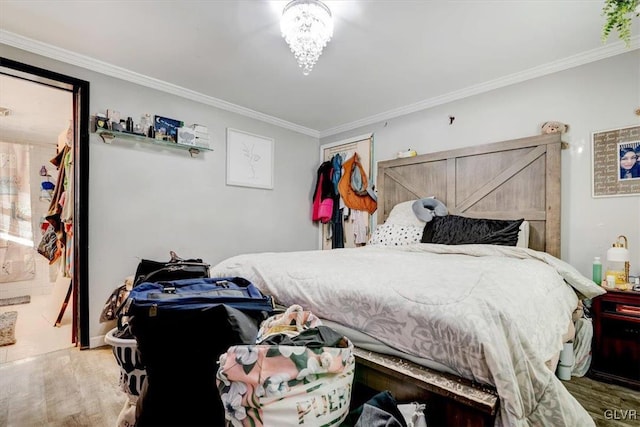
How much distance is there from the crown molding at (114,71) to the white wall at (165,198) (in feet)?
0.15

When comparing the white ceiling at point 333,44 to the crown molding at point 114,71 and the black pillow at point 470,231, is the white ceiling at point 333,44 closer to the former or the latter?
the crown molding at point 114,71

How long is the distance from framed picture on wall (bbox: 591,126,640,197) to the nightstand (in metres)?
0.78

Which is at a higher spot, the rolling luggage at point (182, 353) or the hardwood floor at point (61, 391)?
the rolling luggage at point (182, 353)

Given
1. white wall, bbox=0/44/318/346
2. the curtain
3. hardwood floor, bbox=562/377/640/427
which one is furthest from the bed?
the curtain

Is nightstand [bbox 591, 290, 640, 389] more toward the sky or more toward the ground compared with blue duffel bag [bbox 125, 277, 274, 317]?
more toward the ground

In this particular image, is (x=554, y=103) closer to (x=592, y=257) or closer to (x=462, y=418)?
(x=592, y=257)

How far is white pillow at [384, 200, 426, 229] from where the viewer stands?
9.44 feet

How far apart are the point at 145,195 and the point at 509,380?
2995 millimetres

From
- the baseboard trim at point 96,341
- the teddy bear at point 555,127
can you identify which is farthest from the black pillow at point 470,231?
the baseboard trim at point 96,341

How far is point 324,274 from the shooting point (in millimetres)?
1473

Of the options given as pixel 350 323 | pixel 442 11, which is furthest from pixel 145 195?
pixel 442 11

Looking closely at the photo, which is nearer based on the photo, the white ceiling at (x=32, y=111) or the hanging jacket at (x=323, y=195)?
the white ceiling at (x=32, y=111)

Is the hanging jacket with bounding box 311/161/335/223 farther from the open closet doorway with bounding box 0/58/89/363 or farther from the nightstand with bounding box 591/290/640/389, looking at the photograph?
the nightstand with bounding box 591/290/640/389

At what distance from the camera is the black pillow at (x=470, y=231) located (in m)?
2.32
